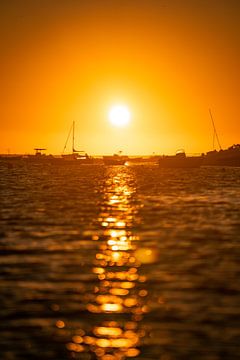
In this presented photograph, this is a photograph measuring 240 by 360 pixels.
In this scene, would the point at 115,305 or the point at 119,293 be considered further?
the point at 119,293

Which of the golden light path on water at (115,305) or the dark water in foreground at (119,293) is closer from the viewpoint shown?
the golden light path on water at (115,305)

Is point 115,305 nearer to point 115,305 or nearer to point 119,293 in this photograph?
point 115,305

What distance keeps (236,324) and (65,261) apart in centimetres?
1112

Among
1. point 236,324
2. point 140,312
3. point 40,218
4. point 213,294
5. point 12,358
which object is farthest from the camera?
point 40,218

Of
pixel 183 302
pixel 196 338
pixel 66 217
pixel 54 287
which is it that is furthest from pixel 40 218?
pixel 196 338

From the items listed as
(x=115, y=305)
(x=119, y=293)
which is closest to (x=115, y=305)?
(x=115, y=305)

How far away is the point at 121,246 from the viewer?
103 ft

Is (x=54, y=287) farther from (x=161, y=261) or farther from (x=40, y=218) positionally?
(x=40, y=218)

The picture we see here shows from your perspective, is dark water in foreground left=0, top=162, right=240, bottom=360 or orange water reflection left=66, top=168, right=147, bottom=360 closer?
orange water reflection left=66, top=168, right=147, bottom=360

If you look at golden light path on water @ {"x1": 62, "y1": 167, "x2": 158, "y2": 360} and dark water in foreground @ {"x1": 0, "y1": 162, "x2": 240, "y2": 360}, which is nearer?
golden light path on water @ {"x1": 62, "y1": 167, "x2": 158, "y2": 360}

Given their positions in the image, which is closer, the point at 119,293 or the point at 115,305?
the point at 115,305

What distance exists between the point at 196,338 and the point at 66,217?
3312cm

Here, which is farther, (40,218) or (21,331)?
(40,218)

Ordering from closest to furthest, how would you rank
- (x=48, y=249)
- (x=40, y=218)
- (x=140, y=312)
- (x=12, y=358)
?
(x=12, y=358) < (x=140, y=312) < (x=48, y=249) < (x=40, y=218)
